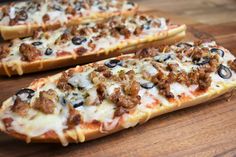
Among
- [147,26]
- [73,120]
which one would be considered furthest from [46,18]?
[73,120]

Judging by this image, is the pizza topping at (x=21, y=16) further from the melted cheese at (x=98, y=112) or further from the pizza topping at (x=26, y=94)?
the melted cheese at (x=98, y=112)

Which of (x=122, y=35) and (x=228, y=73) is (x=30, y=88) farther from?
(x=228, y=73)

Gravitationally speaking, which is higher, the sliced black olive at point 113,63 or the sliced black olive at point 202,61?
the sliced black olive at point 202,61

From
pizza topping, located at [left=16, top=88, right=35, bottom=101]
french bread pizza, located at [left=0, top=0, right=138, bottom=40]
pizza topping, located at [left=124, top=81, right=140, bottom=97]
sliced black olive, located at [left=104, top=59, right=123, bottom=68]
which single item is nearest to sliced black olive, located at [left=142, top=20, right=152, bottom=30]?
french bread pizza, located at [left=0, top=0, right=138, bottom=40]

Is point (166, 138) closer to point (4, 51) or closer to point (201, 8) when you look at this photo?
point (4, 51)

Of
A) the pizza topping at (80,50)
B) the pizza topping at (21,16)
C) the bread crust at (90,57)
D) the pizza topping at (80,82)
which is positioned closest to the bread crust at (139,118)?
the pizza topping at (80,82)

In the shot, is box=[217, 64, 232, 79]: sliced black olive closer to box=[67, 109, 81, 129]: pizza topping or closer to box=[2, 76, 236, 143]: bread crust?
box=[2, 76, 236, 143]: bread crust
